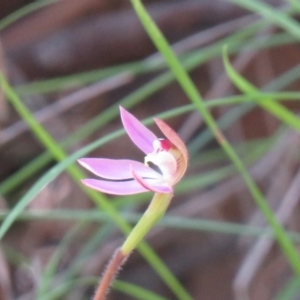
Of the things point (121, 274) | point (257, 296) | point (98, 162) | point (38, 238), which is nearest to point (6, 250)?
point (38, 238)

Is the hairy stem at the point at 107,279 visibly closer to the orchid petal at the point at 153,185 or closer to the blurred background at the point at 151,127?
the orchid petal at the point at 153,185

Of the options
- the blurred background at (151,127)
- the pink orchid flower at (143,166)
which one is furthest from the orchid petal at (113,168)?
the blurred background at (151,127)

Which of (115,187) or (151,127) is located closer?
(115,187)

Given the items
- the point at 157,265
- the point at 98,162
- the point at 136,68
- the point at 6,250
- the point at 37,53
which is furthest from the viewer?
the point at 37,53

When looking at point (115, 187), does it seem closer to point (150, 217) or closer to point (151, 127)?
point (150, 217)

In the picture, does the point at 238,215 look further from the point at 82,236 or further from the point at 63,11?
the point at 63,11

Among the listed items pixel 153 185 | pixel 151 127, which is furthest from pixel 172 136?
pixel 151 127

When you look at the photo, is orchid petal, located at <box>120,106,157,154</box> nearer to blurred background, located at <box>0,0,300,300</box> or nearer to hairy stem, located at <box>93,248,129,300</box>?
hairy stem, located at <box>93,248,129,300</box>
